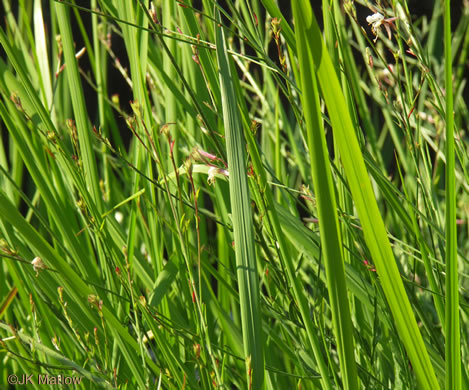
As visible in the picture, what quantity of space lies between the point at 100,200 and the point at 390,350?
46cm

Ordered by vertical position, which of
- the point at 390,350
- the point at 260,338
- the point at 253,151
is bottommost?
the point at 390,350

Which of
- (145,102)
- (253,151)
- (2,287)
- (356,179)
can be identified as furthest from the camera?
(2,287)

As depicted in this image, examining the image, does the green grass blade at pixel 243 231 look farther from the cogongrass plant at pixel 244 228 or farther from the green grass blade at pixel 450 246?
the green grass blade at pixel 450 246

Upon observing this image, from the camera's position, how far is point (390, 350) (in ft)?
2.46

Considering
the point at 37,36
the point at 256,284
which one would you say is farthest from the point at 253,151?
the point at 37,36

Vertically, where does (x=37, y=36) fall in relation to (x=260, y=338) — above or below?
above

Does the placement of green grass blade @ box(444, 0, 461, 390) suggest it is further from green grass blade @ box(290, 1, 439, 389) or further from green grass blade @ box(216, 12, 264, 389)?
green grass blade @ box(216, 12, 264, 389)

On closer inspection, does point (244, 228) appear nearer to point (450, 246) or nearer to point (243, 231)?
point (243, 231)

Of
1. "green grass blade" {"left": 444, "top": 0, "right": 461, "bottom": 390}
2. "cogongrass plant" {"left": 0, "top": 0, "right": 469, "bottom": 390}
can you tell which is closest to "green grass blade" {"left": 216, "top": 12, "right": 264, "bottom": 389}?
"cogongrass plant" {"left": 0, "top": 0, "right": 469, "bottom": 390}

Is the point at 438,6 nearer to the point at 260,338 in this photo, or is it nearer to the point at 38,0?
the point at 38,0

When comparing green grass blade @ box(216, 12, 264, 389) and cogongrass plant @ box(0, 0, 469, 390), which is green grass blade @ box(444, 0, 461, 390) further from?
green grass blade @ box(216, 12, 264, 389)

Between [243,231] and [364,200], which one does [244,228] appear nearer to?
[243,231]

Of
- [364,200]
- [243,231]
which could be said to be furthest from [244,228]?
[364,200]

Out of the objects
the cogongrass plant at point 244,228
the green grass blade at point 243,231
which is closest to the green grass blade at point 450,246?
the cogongrass plant at point 244,228
